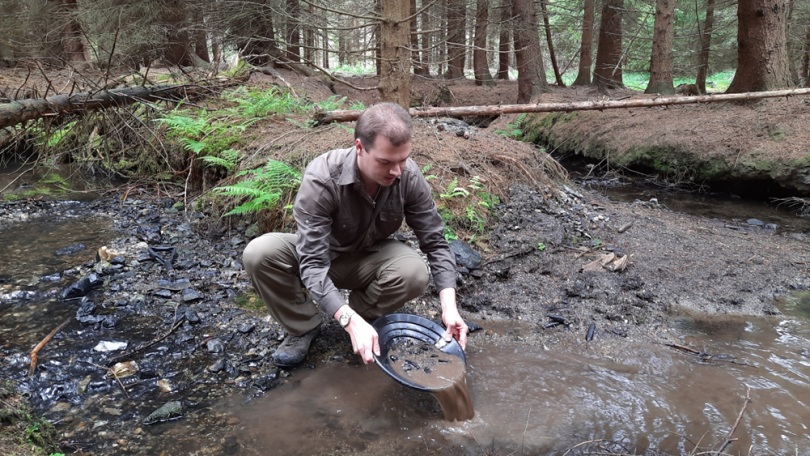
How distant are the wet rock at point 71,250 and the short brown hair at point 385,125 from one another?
3854mm

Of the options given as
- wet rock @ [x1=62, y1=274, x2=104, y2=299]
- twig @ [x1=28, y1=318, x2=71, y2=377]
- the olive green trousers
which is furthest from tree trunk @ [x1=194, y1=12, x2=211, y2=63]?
the olive green trousers

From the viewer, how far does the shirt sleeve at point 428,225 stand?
269cm

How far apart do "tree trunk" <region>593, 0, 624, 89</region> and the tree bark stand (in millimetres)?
8456

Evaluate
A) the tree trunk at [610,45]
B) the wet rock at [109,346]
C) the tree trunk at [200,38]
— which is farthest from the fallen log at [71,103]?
the tree trunk at [610,45]

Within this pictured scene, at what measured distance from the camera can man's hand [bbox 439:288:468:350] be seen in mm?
2479

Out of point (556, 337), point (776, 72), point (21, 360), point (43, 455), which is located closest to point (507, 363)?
point (556, 337)

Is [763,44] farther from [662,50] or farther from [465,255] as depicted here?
[465,255]

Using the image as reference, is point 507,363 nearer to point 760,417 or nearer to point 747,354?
point 760,417

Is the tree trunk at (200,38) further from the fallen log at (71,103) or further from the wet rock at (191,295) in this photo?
the wet rock at (191,295)

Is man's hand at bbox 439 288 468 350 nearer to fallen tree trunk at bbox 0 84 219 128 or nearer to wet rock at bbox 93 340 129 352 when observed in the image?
wet rock at bbox 93 340 129 352

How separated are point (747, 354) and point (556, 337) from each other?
47.6 inches

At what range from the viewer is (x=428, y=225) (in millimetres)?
2787

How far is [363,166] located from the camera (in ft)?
8.09

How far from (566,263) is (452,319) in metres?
2.14
